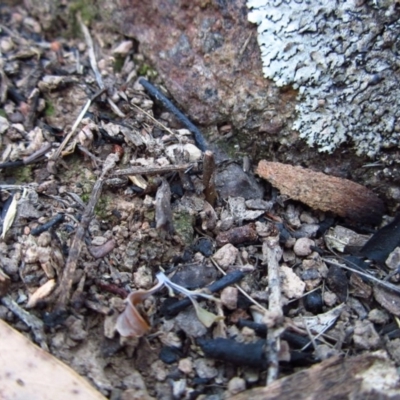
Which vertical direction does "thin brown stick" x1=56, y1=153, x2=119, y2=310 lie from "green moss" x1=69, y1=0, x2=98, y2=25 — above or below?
below

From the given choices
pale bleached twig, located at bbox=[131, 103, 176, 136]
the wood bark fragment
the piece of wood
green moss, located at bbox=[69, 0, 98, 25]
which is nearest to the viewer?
the piece of wood

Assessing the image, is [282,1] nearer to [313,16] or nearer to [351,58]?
[313,16]

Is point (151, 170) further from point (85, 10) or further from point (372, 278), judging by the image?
point (85, 10)

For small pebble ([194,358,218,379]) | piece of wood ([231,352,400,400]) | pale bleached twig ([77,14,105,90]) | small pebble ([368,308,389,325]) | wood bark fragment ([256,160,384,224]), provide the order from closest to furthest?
piece of wood ([231,352,400,400]) → small pebble ([194,358,218,379]) → small pebble ([368,308,389,325]) → wood bark fragment ([256,160,384,224]) → pale bleached twig ([77,14,105,90])

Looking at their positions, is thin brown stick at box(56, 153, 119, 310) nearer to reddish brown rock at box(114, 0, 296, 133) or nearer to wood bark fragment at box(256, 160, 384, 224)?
reddish brown rock at box(114, 0, 296, 133)

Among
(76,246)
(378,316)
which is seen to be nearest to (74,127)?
(76,246)

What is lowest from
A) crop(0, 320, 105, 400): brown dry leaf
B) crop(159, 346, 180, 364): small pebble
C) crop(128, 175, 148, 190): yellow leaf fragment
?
crop(0, 320, 105, 400): brown dry leaf

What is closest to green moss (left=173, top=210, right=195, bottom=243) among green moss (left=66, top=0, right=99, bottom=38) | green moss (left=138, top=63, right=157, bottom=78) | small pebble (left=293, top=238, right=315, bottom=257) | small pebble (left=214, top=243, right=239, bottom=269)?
small pebble (left=214, top=243, right=239, bottom=269)
